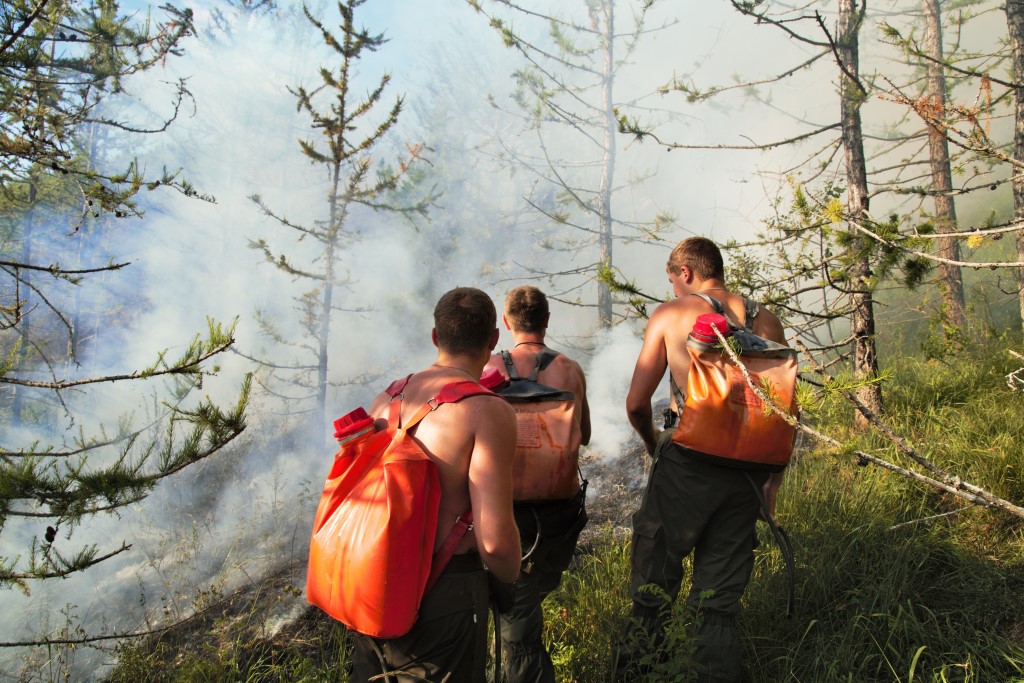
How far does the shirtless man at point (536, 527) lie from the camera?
8.89ft

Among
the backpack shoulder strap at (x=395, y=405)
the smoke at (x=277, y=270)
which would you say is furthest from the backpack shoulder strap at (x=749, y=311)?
the smoke at (x=277, y=270)

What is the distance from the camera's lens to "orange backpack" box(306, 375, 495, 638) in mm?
1688

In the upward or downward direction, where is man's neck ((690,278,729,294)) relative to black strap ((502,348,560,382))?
upward

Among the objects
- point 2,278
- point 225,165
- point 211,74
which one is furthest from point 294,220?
point 2,278

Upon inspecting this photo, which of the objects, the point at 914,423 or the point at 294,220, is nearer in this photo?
the point at 914,423

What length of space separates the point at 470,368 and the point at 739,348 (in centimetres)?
109

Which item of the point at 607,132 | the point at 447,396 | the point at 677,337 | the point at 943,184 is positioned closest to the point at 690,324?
the point at 677,337

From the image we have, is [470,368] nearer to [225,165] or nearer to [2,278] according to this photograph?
[2,278]

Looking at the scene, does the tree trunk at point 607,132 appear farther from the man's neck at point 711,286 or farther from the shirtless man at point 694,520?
the shirtless man at point 694,520

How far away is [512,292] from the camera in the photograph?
3.06 meters

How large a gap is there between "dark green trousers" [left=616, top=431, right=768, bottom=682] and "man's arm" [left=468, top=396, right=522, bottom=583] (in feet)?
3.54

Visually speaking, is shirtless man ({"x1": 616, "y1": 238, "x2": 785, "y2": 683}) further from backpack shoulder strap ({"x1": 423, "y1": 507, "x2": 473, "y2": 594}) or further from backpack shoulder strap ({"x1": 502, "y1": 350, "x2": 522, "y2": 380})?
backpack shoulder strap ({"x1": 423, "y1": 507, "x2": 473, "y2": 594})

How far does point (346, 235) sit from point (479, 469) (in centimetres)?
1000

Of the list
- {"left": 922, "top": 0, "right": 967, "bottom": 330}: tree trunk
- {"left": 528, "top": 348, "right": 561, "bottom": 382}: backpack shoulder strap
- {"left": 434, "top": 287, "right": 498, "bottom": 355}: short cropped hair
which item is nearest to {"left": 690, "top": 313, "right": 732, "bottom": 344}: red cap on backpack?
{"left": 528, "top": 348, "right": 561, "bottom": 382}: backpack shoulder strap
